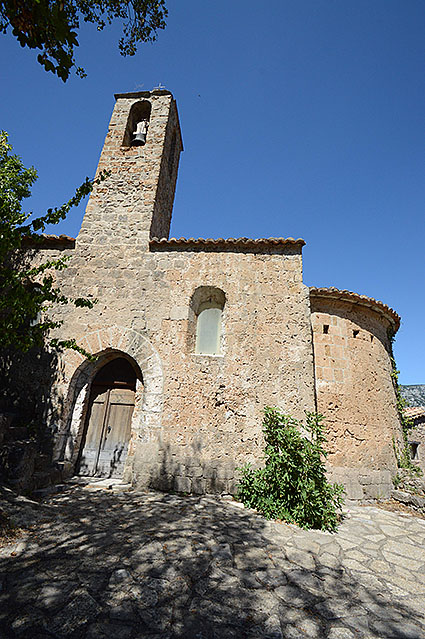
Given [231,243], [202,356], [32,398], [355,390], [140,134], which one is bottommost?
[32,398]

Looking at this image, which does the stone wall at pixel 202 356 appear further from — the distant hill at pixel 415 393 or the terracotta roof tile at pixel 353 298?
the distant hill at pixel 415 393

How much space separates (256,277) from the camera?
22.0ft

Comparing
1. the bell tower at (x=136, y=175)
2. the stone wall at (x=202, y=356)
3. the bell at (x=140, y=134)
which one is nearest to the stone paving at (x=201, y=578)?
the stone wall at (x=202, y=356)

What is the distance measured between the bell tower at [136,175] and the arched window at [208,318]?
1.88 meters

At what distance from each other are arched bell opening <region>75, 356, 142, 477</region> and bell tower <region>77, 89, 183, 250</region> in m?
3.01

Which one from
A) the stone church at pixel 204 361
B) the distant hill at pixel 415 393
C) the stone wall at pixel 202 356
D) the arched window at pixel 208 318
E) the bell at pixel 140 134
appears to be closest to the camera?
the stone wall at pixel 202 356

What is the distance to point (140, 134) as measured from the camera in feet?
28.9

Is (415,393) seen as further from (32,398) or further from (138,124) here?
(32,398)

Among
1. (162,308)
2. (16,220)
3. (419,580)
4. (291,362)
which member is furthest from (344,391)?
(16,220)

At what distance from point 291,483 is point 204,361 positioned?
2665 millimetres

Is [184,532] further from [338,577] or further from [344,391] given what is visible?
[344,391]

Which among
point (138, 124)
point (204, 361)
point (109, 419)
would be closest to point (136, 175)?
point (138, 124)

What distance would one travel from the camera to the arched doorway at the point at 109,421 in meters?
6.25

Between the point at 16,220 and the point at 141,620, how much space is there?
15.0 ft
